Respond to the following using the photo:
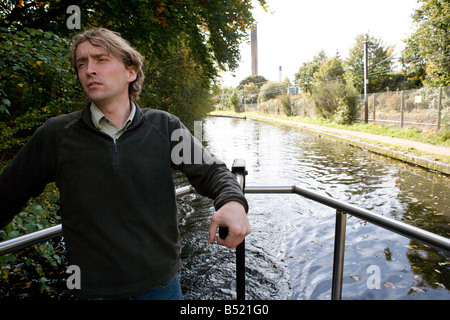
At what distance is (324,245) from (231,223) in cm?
448

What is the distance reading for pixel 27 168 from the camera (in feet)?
3.95

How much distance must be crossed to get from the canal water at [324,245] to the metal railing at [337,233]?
0.29 meters

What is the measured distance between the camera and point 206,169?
130 cm

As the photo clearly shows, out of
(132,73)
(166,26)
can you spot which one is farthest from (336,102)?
(132,73)

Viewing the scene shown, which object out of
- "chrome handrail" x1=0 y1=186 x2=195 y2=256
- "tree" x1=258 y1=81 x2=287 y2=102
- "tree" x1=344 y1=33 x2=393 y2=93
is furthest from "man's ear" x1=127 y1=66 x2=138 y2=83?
"tree" x1=258 y1=81 x2=287 y2=102

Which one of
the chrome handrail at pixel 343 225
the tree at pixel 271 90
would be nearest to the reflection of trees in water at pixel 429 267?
the chrome handrail at pixel 343 225

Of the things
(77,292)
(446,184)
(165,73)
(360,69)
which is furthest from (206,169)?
(360,69)

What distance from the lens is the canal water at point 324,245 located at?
13.0ft

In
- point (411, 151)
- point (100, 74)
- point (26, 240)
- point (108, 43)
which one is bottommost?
→ point (411, 151)

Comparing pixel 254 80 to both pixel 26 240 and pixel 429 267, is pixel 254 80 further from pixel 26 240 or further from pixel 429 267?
pixel 26 240

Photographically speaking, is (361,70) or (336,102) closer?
(336,102)

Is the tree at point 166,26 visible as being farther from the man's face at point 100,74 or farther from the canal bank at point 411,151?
the canal bank at point 411,151
